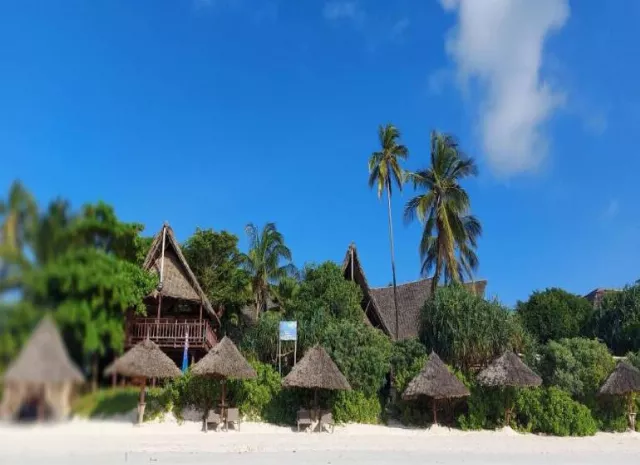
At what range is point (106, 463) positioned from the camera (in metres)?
4.16

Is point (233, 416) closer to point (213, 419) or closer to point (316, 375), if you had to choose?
point (213, 419)

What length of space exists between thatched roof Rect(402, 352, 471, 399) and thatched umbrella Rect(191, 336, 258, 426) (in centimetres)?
667

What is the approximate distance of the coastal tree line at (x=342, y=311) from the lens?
3.50m

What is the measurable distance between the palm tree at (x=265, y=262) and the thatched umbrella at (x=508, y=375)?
17486 mm

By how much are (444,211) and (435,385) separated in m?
12.6

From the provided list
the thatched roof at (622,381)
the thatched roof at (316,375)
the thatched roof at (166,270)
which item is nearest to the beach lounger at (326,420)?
the thatched roof at (316,375)

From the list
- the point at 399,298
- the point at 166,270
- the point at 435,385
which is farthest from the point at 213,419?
the point at 399,298

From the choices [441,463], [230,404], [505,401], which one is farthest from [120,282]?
[505,401]

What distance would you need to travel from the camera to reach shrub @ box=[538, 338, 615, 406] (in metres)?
24.8

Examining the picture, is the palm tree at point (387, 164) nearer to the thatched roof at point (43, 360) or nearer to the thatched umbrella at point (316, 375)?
the thatched umbrella at point (316, 375)

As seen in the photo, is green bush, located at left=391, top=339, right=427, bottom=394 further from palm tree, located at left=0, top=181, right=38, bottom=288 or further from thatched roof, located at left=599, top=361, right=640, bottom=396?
palm tree, located at left=0, top=181, right=38, bottom=288

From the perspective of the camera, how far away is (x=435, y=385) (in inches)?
874

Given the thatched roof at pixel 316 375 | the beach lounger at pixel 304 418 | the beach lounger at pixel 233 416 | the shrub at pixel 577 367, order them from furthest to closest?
the shrub at pixel 577 367 < the beach lounger at pixel 304 418 < the thatched roof at pixel 316 375 < the beach lounger at pixel 233 416

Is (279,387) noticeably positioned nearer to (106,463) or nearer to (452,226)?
(452,226)
